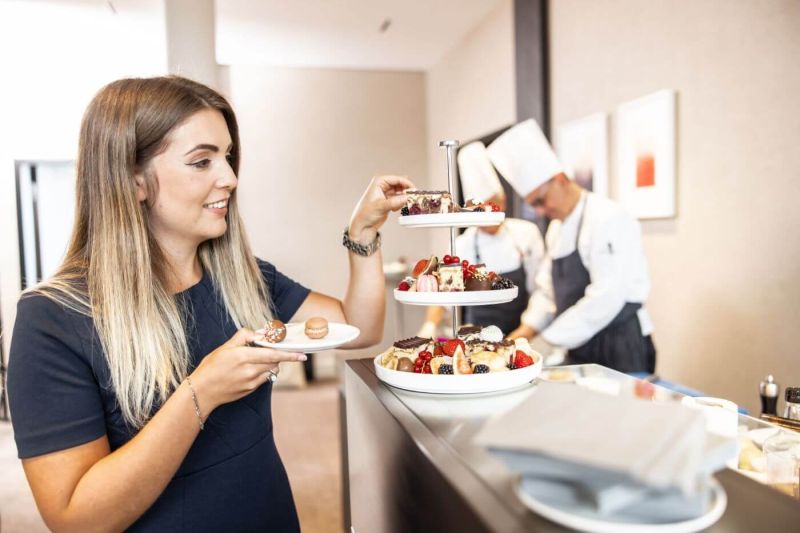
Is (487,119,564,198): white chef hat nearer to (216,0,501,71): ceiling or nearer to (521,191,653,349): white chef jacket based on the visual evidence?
(521,191,653,349): white chef jacket

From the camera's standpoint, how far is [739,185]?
2.36 metres

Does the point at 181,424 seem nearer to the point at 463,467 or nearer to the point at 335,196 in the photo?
the point at 463,467

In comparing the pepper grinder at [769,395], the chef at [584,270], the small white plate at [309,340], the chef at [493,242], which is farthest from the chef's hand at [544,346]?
the small white plate at [309,340]

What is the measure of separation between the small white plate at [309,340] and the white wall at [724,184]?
6.12 feet

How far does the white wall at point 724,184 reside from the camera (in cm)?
217

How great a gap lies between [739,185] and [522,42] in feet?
6.89

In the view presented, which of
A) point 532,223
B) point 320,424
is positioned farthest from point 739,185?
point 320,424

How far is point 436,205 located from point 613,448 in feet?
2.47

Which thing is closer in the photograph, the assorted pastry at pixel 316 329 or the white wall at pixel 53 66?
the assorted pastry at pixel 316 329

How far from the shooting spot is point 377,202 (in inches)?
53.2

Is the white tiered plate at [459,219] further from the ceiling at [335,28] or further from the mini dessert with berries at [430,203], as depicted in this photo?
the ceiling at [335,28]

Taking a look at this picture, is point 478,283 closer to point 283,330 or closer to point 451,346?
point 451,346

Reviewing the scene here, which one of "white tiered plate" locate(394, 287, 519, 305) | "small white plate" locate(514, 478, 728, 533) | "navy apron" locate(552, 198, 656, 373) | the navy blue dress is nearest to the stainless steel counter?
"small white plate" locate(514, 478, 728, 533)

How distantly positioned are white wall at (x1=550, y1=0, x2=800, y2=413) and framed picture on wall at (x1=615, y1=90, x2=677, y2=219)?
50 millimetres
